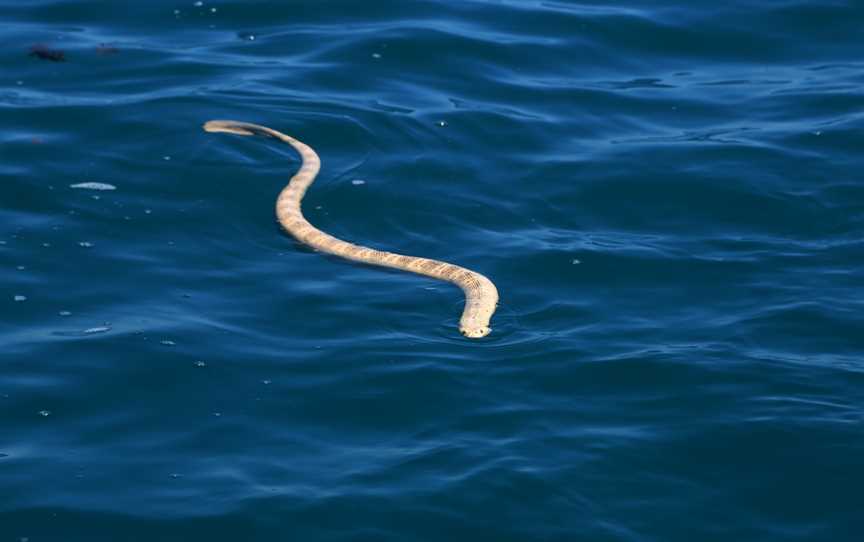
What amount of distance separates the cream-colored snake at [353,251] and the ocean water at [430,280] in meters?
0.19

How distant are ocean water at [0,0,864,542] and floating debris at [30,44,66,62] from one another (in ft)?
0.40

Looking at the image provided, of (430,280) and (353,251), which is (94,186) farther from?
(430,280)

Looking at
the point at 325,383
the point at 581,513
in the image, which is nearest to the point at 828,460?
the point at 581,513

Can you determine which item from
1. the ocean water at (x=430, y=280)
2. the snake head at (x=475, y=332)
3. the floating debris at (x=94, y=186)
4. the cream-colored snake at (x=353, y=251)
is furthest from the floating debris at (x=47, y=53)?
the snake head at (x=475, y=332)

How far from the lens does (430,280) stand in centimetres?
1642

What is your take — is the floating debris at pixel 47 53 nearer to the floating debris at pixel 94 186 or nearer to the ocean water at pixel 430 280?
the ocean water at pixel 430 280

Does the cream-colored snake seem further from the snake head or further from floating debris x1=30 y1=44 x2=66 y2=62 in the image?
floating debris x1=30 y1=44 x2=66 y2=62

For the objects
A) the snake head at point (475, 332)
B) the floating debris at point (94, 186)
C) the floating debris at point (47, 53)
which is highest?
the floating debris at point (47, 53)

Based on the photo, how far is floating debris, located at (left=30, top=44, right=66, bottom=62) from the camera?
22969 millimetres

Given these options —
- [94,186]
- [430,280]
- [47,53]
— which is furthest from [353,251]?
[47,53]

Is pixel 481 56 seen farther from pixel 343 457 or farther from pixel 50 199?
pixel 343 457

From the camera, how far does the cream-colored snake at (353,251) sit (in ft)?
49.7

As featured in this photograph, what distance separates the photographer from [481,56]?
23.9 metres

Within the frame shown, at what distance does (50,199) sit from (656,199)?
27.1 ft
